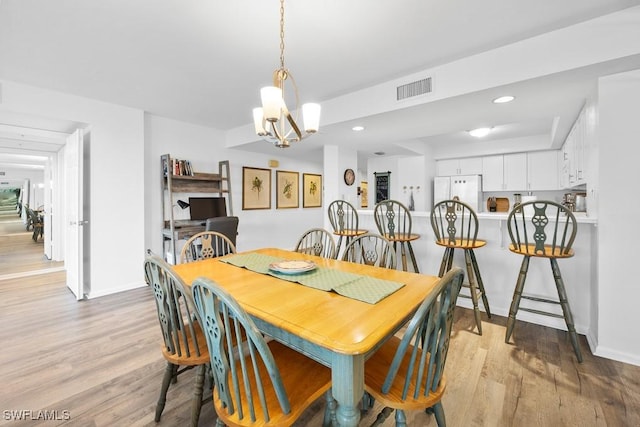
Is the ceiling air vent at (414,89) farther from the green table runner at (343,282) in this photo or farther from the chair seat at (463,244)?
the green table runner at (343,282)

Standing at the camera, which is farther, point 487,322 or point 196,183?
point 196,183

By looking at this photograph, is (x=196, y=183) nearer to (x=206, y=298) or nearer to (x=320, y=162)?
(x=320, y=162)

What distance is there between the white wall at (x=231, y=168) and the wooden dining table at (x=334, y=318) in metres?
2.94

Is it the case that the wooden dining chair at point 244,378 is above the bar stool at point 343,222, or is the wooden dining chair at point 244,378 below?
below

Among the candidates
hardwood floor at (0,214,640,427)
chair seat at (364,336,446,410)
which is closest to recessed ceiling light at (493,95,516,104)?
hardwood floor at (0,214,640,427)

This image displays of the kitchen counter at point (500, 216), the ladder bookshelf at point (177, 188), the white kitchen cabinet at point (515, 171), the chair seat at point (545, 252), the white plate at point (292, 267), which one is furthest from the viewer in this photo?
the white kitchen cabinet at point (515, 171)

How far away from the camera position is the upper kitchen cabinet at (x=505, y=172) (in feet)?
17.2

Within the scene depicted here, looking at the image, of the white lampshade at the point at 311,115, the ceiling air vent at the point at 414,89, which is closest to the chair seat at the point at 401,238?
the ceiling air vent at the point at 414,89

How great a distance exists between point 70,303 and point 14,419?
2050 millimetres

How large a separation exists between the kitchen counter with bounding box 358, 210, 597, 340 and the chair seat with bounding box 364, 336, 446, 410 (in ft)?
6.67

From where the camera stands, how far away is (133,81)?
2.87 metres

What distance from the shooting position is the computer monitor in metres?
4.23

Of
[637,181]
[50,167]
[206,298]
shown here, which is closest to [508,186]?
[637,181]

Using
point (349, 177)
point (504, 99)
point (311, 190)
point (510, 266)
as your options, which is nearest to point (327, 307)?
point (510, 266)
